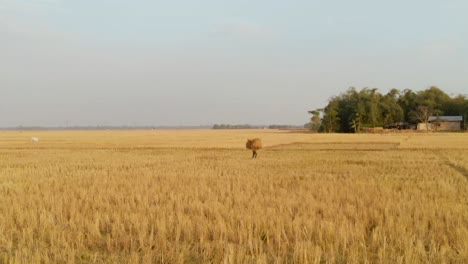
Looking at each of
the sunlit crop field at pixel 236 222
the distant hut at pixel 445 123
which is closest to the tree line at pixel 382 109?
the distant hut at pixel 445 123

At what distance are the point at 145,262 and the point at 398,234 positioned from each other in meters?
3.50

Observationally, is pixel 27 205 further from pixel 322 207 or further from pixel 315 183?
pixel 315 183

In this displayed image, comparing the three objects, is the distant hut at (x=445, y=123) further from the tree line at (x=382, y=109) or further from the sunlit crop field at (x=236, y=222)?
the sunlit crop field at (x=236, y=222)

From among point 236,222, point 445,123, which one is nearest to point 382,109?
point 445,123

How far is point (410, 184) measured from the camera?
11227 millimetres

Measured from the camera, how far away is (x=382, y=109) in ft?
268

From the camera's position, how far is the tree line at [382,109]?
78.8m

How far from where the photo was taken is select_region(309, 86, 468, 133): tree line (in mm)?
78812

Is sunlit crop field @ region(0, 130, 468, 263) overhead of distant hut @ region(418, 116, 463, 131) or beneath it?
beneath

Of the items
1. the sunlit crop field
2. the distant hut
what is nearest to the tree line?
the distant hut

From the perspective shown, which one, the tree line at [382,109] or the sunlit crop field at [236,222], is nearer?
the sunlit crop field at [236,222]

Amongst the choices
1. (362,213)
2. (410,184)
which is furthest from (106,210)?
(410,184)

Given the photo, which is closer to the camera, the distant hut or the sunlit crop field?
the sunlit crop field

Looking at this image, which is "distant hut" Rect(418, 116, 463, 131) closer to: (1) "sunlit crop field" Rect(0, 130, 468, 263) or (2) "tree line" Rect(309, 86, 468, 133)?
Answer: (2) "tree line" Rect(309, 86, 468, 133)
